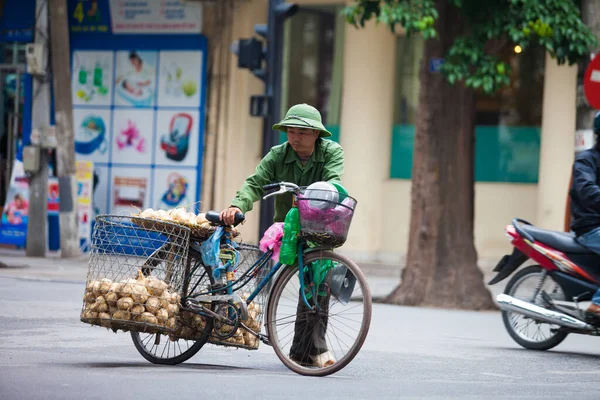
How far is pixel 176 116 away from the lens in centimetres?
2183

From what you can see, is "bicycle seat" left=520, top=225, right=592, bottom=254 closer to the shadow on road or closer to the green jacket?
the shadow on road

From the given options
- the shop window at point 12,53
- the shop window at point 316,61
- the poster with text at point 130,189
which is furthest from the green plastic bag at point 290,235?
the shop window at point 12,53

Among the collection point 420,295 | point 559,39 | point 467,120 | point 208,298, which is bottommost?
point 420,295

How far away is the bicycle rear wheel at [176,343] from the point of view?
7.75 m

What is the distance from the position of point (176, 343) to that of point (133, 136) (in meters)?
14.5

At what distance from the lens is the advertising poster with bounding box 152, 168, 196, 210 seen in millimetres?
21750

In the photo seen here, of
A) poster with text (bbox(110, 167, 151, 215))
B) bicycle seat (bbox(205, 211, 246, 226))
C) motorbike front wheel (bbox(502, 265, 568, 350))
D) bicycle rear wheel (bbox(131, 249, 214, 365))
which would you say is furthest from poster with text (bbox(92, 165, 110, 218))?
bicycle seat (bbox(205, 211, 246, 226))

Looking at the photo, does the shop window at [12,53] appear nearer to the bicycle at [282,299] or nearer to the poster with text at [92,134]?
the poster with text at [92,134]

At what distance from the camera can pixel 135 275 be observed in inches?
301

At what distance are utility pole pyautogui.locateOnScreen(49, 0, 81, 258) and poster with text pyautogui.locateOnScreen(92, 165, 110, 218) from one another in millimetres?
2491

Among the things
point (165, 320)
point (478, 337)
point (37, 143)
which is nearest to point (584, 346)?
point (478, 337)

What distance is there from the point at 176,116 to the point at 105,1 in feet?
8.42

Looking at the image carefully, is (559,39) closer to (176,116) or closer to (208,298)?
(208,298)

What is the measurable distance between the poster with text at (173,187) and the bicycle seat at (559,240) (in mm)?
12262
